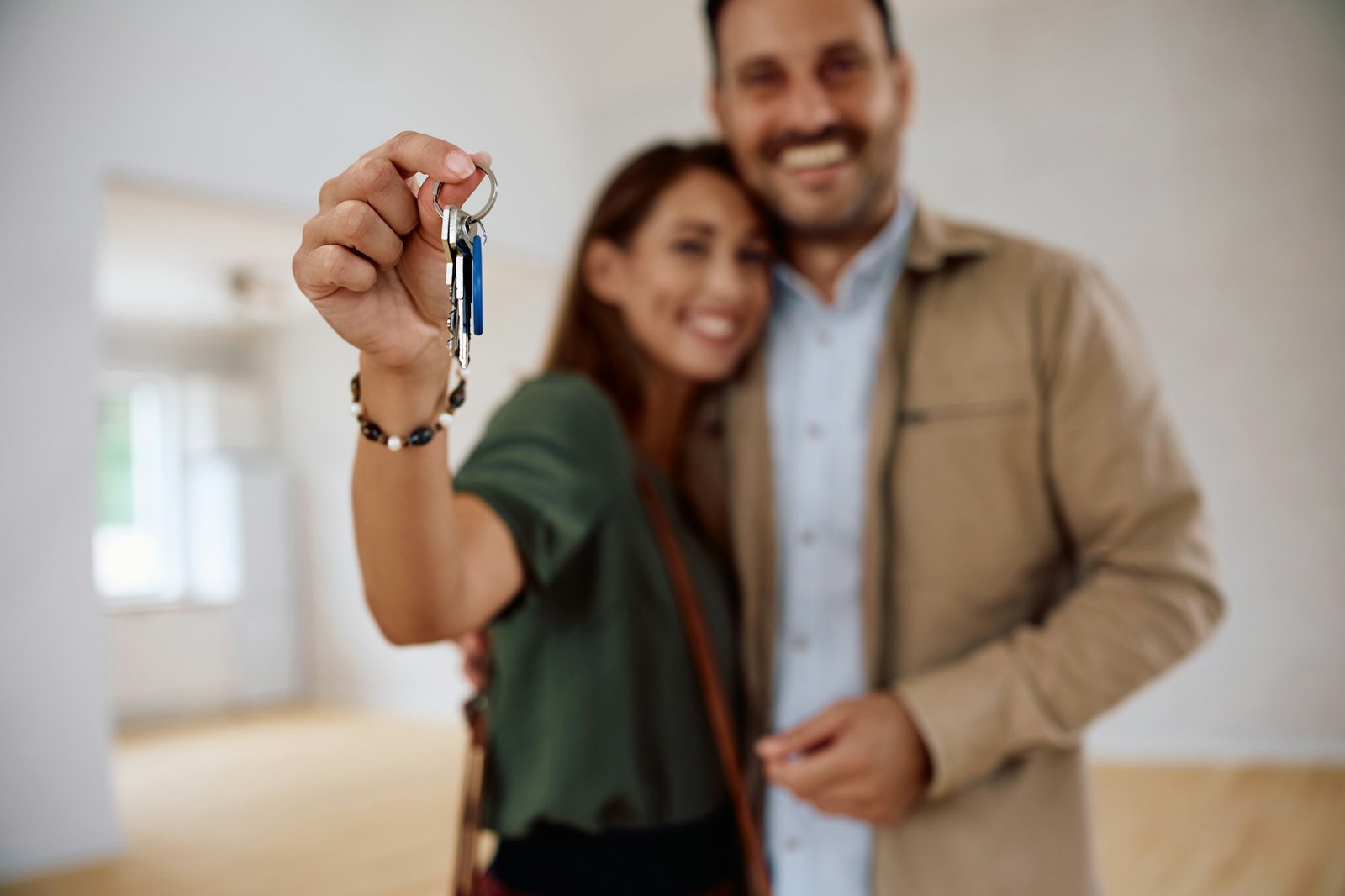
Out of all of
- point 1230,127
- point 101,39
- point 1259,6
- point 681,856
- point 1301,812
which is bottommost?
point 1301,812

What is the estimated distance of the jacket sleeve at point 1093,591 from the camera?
83cm

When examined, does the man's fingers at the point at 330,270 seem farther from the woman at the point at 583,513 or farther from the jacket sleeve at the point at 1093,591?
the jacket sleeve at the point at 1093,591

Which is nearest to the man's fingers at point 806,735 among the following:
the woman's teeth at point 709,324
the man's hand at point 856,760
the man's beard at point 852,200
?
the man's hand at point 856,760

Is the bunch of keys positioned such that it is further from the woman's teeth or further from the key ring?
the woman's teeth

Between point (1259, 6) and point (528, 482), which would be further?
point (1259, 6)

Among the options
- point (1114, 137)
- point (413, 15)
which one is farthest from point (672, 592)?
point (1114, 137)

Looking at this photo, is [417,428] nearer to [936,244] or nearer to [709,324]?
[709,324]

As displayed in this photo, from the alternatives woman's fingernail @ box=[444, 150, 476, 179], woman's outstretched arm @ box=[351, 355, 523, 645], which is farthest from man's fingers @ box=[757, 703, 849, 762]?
woman's fingernail @ box=[444, 150, 476, 179]

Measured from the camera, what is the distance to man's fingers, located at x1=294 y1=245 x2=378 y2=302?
0.27m

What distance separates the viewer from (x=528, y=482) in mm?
632

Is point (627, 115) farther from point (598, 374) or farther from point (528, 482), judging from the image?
point (528, 482)

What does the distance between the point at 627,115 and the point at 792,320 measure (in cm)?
416

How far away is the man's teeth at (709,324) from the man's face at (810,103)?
13cm

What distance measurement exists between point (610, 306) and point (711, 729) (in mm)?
427
